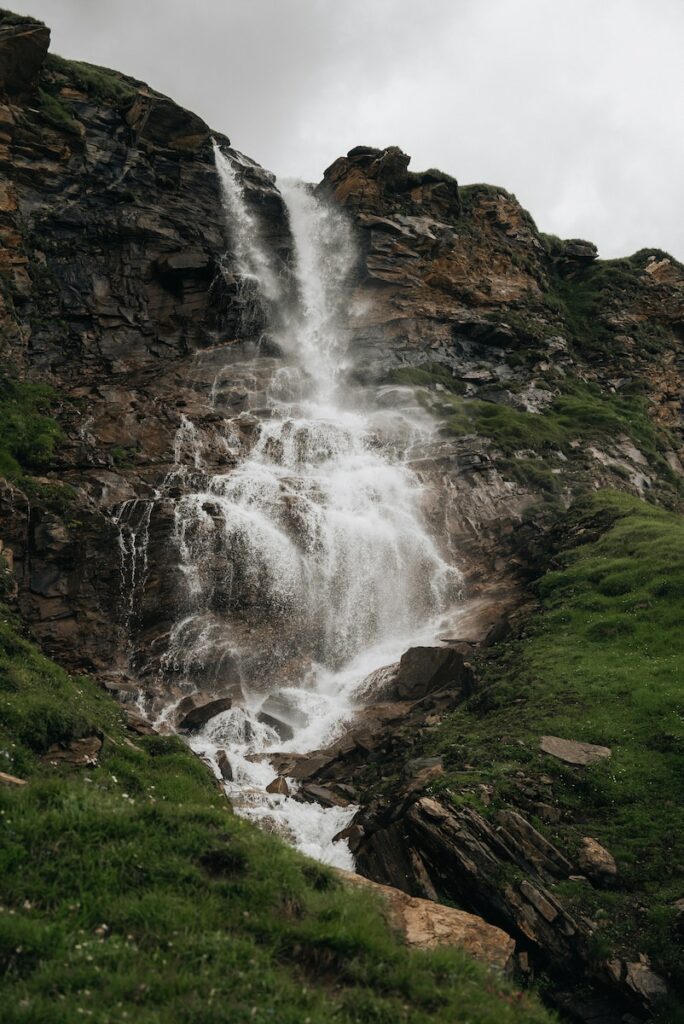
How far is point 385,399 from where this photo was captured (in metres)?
45.6

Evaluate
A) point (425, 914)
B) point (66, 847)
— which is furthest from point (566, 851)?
point (66, 847)

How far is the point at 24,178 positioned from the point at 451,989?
1886 inches

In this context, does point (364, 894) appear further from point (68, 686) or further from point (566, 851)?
point (68, 686)

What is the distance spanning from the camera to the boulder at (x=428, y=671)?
2323cm

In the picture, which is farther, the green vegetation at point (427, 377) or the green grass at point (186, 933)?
the green vegetation at point (427, 377)

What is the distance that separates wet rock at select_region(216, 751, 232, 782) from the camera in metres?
19.6

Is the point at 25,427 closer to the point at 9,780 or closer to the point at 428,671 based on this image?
the point at 428,671

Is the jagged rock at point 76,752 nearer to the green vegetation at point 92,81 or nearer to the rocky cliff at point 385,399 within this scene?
the rocky cliff at point 385,399

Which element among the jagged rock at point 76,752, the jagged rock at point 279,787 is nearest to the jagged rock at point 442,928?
the jagged rock at point 76,752

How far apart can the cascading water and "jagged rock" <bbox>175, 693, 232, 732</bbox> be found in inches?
9.7

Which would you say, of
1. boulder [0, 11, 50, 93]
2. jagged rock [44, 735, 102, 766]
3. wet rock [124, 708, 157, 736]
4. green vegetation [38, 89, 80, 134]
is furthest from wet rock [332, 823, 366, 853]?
boulder [0, 11, 50, 93]

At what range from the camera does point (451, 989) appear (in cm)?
742

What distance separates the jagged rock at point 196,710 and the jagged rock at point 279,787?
399 cm

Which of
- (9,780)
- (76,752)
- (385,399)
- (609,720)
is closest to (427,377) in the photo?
(385,399)
